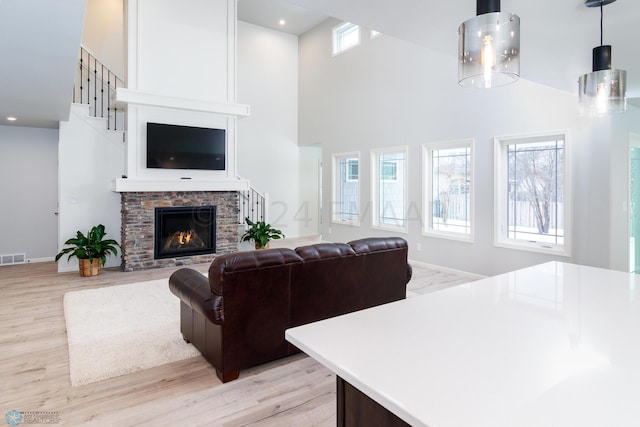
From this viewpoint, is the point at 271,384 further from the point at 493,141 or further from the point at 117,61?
the point at 117,61

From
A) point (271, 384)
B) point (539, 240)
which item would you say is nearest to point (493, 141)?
point (539, 240)

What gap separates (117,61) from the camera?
775 centimetres

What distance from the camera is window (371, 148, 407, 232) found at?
7.32m

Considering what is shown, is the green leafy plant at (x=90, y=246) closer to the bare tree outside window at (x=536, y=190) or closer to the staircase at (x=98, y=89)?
the staircase at (x=98, y=89)

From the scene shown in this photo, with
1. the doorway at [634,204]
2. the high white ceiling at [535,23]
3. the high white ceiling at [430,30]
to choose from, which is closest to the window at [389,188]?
the doorway at [634,204]

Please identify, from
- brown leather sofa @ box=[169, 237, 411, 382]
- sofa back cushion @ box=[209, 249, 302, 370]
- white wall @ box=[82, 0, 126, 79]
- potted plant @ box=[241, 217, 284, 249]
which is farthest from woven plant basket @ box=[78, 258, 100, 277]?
sofa back cushion @ box=[209, 249, 302, 370]

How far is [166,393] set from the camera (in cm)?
255

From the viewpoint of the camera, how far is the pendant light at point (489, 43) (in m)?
1.39

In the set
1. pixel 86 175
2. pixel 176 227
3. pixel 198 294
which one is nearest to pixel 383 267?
pixel 198 294

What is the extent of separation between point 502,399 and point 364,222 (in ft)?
24.2

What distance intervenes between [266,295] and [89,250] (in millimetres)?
4657

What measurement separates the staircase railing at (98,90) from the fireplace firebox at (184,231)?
2021 millimetres

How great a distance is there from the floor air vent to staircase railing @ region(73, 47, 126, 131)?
9.47 ft

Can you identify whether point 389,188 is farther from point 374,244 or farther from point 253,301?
point 253,301
